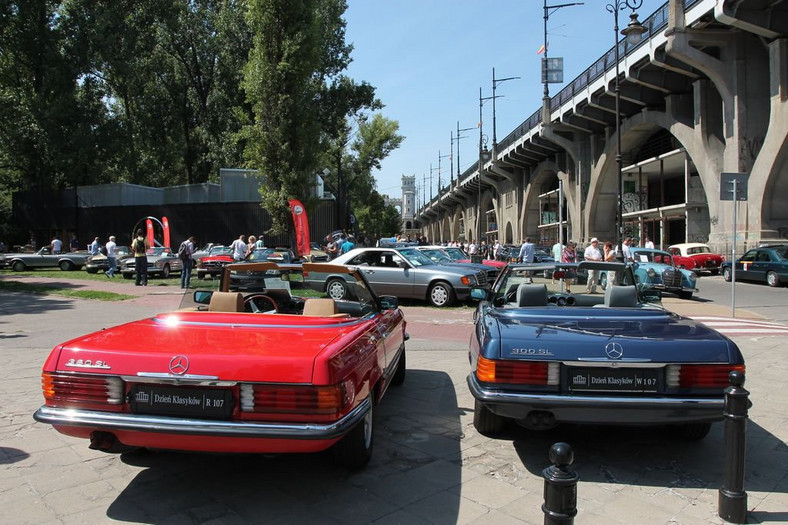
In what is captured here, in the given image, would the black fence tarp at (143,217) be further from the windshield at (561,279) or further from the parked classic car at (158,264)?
the windshield at (561,279)

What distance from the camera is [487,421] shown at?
4.74 metres

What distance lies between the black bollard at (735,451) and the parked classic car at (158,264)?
25.1 metres

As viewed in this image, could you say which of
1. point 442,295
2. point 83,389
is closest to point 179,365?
point 83,389

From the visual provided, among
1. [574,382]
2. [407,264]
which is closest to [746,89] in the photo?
[407,264]

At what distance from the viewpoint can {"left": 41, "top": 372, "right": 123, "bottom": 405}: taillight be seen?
3330 mm

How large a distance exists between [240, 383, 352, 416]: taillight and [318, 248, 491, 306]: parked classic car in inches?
443

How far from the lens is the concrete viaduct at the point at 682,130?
82.5 ft

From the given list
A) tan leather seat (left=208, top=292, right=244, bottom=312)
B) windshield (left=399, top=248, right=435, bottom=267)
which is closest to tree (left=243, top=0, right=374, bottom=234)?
windshield (left=399, top=248, right=435, bottom=267)

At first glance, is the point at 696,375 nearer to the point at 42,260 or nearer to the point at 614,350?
the point at 614,350

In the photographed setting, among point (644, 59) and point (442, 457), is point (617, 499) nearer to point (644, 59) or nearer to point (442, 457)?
point (442, 457)

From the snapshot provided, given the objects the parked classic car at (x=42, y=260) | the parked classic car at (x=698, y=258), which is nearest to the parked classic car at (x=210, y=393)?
the parked classic car at (x=698, y=258)

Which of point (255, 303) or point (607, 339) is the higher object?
point (255, 303)

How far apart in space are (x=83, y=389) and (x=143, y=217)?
38165 millimetres

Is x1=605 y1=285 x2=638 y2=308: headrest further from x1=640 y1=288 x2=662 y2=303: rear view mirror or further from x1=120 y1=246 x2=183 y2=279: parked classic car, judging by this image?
x1=120 y1=246 x2=183 y2=279: parked classic car
